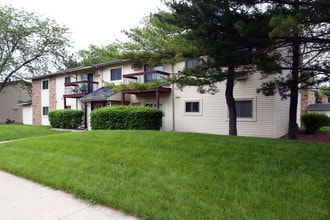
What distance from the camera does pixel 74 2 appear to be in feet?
35.5

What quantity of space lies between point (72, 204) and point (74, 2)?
33.1 ft

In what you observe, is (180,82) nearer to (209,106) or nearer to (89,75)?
Result: (209,106)

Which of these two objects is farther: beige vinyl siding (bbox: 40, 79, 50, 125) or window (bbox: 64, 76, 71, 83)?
beige vinyl siding (bbox: 40, 79, 50, 125)

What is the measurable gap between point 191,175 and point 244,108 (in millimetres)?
9767

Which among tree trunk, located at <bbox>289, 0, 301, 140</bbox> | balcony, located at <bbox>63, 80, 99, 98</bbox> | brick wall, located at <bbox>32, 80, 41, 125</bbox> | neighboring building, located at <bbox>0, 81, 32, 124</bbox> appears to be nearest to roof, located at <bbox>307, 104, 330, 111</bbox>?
tree trunk, located at <bbox>289, 0, 301, 140</bbox>

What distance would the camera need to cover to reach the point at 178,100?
15.5 metres

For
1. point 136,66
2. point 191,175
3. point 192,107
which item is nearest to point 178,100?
point 192,107

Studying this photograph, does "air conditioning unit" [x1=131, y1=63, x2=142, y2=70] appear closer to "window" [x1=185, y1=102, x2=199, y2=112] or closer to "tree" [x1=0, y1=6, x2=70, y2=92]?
"window" [x1=185, y1=102, x2=199, y2=112]

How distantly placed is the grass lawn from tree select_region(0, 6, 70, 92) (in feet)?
84.0

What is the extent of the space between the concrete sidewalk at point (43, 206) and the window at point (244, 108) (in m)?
10.9

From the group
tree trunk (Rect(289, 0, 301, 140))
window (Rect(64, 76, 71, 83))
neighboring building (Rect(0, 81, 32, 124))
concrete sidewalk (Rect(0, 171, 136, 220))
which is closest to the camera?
concrete sidewalk (Rect(0, 171, 136, 220))

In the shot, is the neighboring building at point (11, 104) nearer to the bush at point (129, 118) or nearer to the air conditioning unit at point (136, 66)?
the air conditioning unit at point (136, 66)

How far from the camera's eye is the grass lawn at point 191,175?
10.1 feet

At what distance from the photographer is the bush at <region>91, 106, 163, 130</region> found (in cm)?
1248
